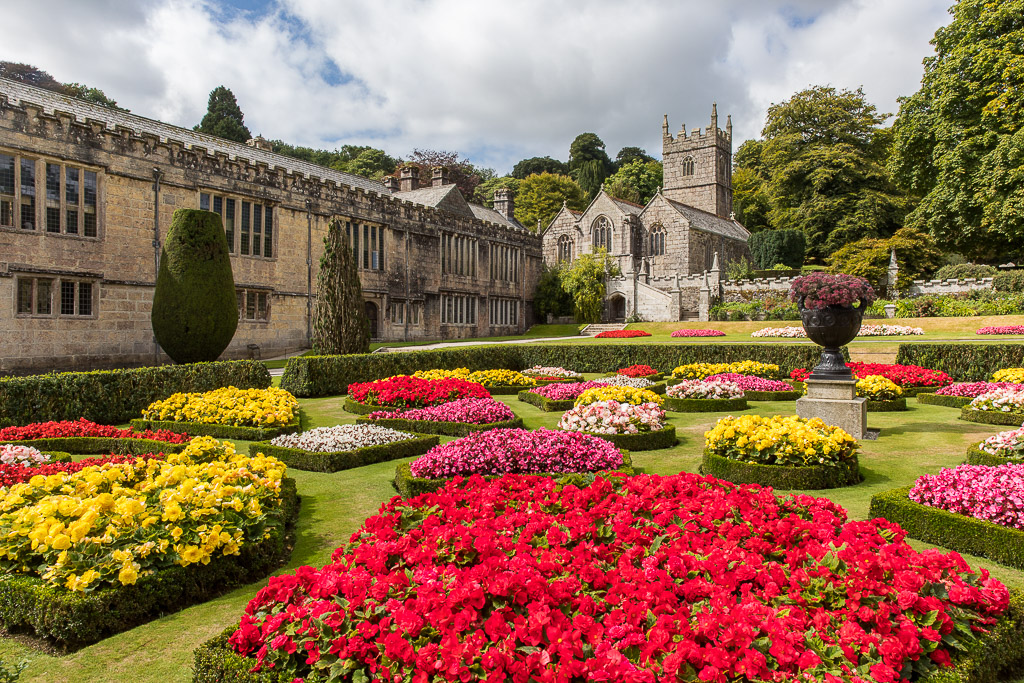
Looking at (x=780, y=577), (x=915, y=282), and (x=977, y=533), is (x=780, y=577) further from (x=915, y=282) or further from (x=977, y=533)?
(x=915, y=282)

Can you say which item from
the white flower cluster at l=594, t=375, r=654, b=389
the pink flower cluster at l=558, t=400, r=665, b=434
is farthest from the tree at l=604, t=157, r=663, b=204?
the pink flower cluster at l=558, t=400, r=665, b=434

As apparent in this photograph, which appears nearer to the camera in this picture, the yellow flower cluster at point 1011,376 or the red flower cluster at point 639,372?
the yellow flower cluster at point 1011,376

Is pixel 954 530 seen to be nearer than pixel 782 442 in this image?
Yes

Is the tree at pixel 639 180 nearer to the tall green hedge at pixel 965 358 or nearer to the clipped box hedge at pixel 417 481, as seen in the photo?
the tall green hedge at pixel 965 358

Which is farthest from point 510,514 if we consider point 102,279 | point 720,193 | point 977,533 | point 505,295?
point 720,193

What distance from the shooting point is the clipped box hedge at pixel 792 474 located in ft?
24.8

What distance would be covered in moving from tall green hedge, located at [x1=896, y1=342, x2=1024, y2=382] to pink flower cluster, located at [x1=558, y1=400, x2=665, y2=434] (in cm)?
1160

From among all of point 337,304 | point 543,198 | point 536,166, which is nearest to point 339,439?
point 337,304

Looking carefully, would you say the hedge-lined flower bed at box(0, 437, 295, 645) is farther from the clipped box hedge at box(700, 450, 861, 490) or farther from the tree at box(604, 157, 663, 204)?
the tree at box(604, 157, 663, 204)

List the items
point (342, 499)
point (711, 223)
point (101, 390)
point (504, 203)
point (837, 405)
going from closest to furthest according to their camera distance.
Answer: point (342, 499) → point (837, 405) → point (101, 390) → point (504, 203) → point (711, 223)

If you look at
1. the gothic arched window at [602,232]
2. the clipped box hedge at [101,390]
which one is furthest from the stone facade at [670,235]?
the clipped box hedge at [101,390]

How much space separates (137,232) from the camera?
22578 millimetres

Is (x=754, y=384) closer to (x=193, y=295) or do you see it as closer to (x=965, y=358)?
(x=965, y=358)

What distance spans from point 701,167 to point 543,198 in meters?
18.1
